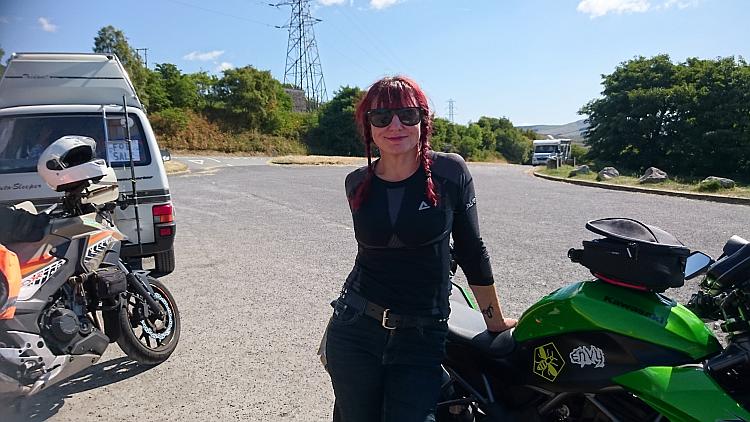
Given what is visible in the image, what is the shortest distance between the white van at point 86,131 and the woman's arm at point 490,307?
438cm

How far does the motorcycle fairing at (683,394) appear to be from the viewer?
5.62ft

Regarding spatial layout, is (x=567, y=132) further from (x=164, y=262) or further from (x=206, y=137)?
(x=164, y=262)

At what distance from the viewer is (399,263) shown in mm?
2094

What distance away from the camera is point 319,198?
14625 mm

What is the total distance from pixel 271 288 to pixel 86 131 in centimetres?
281

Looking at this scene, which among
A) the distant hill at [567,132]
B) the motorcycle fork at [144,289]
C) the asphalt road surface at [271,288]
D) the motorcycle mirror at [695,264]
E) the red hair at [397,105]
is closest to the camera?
the motorcycle mirror at [695,264]

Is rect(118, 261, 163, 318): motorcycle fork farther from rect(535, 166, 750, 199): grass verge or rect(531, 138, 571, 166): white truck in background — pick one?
rect(531, 138, 571, 166): white truck in background

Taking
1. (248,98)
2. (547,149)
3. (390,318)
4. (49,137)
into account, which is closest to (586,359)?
(390,318)

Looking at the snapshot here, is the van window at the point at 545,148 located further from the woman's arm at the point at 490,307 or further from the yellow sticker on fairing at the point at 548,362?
the yellow sticker on fairing at the point at 548,362

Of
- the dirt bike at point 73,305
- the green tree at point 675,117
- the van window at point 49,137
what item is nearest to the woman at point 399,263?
the dirt bike at point 73,305

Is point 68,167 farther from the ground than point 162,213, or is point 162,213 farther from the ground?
point 68,167

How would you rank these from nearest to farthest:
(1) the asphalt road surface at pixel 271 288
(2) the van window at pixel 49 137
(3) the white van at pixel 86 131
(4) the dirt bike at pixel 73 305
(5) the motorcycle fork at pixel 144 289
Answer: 1. (4) the dirt bike at pixel 73 305
2. (1) the asphalt road surface at pixel 271 288
3. (5) the motorcycle fork at pixel 144 289
4. (3) the white van at pixel 86 131
5. (2) the van window at pixel 49 137

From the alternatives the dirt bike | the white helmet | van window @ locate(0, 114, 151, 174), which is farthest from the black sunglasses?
van window @ locate(0, 114, 151, 174)

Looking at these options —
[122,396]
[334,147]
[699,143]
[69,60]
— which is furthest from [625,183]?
[334,147]
